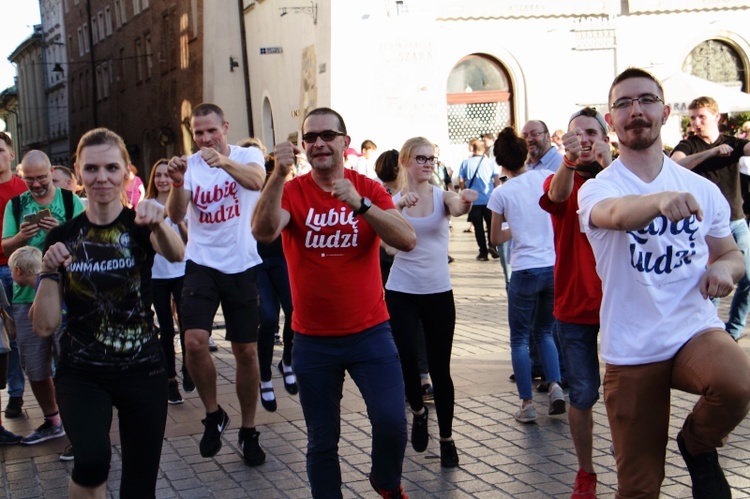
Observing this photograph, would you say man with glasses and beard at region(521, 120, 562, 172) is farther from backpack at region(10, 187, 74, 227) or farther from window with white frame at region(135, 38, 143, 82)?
window with white frame at region(135, 38, 143, 82)

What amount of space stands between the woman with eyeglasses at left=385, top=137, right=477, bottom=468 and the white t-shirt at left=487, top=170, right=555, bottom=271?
0.75m

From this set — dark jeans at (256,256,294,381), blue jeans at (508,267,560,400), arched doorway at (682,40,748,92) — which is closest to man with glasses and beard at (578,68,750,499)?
blue jeans at (508,267,560,400)

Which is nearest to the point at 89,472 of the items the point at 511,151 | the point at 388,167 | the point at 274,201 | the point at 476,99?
the point at 274,201

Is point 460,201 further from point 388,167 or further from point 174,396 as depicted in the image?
point 174,396

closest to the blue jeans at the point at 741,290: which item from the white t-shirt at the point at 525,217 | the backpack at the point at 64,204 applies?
the white t-shirt at the point at 525,217

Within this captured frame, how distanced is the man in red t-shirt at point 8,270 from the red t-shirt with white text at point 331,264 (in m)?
3.44

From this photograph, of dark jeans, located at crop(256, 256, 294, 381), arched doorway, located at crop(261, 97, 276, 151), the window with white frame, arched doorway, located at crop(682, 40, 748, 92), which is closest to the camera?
dark jeans, located at crop(256, 256, 294, 381)

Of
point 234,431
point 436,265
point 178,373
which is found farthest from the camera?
point 178,373

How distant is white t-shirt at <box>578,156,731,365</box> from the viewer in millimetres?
3857

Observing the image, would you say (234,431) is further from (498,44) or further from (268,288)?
(498,44)

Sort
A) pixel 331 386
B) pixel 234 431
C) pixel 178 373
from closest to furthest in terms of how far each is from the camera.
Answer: pixel 331 386
pixel 234 431
pixel 178 373

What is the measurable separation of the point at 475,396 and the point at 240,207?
238 cm

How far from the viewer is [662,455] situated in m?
3.94

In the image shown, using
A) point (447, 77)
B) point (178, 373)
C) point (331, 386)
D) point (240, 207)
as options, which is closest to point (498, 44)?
point (447, 77)
